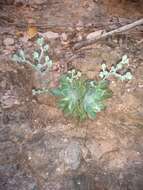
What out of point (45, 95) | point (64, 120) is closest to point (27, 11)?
point (45, 95)

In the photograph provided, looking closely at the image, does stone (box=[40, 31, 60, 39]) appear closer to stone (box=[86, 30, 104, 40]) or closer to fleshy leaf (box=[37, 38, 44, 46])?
fleshy leaf (box=[37, 38, 44, 46])

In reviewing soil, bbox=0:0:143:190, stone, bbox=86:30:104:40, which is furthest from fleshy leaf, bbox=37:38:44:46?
stone, bbox=86:30:104:40

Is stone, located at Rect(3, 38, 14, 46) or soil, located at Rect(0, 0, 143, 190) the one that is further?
stone, located at Rect(3, 38, 14, 46)

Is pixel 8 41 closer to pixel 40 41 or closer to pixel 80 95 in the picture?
pixel 40 41

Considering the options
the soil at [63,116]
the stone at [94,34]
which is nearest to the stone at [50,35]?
the soil at [63,116]

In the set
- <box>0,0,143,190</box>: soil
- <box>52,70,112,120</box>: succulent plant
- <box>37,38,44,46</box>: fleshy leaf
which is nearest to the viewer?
<box>0,0,143,190</box>: soil

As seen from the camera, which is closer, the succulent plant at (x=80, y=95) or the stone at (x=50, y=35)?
the succulent plant at (x=80, y=95)

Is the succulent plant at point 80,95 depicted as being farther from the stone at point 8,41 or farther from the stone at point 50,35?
the stone at point 8,41

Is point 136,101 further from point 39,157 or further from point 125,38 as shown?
point 39,157
